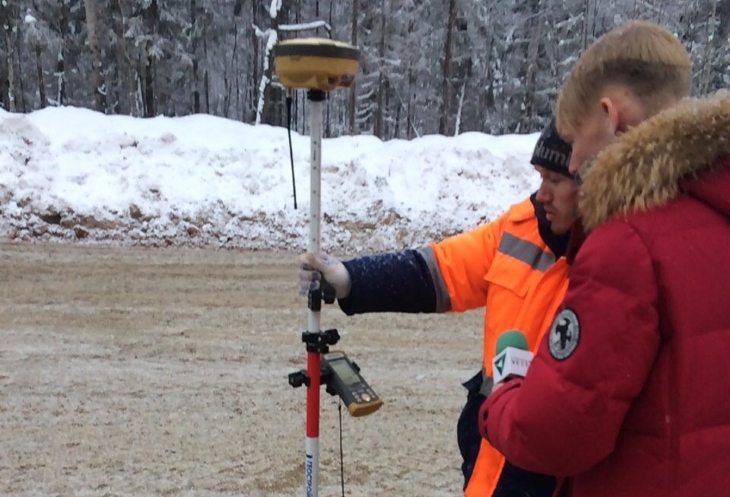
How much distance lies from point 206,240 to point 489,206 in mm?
4236

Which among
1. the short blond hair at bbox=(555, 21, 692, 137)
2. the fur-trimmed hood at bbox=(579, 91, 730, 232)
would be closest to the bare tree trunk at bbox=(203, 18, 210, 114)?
the short blond hair at bbox=(555, 21, 692, 137)

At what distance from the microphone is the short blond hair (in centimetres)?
51

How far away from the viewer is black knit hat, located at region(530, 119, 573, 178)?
1.87 meters

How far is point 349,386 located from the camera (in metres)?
2.54

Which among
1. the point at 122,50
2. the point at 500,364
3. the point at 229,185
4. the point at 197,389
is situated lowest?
the point at 197,389

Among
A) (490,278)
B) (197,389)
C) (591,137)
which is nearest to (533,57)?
(197,389)

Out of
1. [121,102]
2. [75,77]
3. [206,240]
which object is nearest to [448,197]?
[206,240]

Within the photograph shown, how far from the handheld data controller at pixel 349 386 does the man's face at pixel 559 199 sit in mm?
894

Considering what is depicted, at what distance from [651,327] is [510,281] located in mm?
709

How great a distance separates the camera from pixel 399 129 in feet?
146

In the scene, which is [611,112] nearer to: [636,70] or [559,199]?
[636,70]

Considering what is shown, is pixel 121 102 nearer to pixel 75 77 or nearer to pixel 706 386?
pixel 75 77

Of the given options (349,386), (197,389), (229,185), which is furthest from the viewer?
(229,185)

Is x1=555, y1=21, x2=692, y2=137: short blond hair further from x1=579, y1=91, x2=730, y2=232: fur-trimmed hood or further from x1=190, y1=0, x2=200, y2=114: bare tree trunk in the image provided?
x1=190, y1=0, x2=200, y2=114: bare tree trunk
